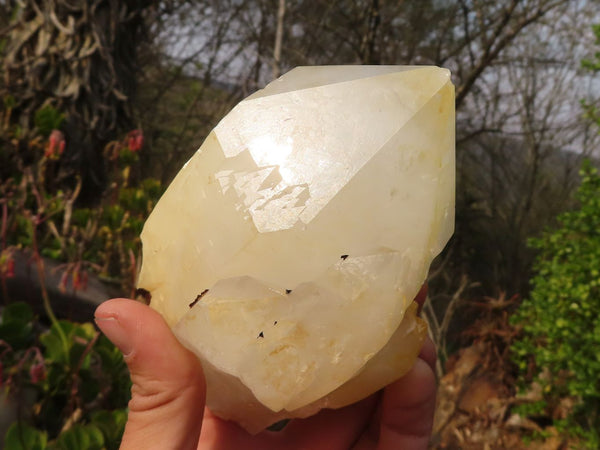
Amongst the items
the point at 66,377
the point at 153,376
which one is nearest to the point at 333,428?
the point at 153,376

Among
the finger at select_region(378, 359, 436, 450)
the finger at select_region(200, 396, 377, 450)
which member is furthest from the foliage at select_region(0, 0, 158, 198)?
the finger at select_region(378, 359, 436, 450)

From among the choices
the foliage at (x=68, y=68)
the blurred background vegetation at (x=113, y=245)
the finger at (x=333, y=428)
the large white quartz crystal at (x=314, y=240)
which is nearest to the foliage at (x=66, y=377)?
the blurred background vegetation at (x=113, y=245)

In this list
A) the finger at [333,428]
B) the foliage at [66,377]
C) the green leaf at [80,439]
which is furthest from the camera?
the foliage at [66,377]

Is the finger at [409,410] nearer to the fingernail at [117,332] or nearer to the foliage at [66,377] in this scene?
the fingernail at [117,332]

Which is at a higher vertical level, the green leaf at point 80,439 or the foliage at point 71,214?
the foliage at point 71,214

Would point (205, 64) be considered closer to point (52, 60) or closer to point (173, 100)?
point (173, 100)

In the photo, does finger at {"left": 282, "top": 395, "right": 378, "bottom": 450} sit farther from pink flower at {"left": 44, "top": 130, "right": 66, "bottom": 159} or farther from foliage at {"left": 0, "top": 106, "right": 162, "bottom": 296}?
pink flower at {"left": 44, "top": 130, "right": 66, "bottom": 159}

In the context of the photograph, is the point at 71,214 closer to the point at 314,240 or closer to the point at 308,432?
the point at 308,432
